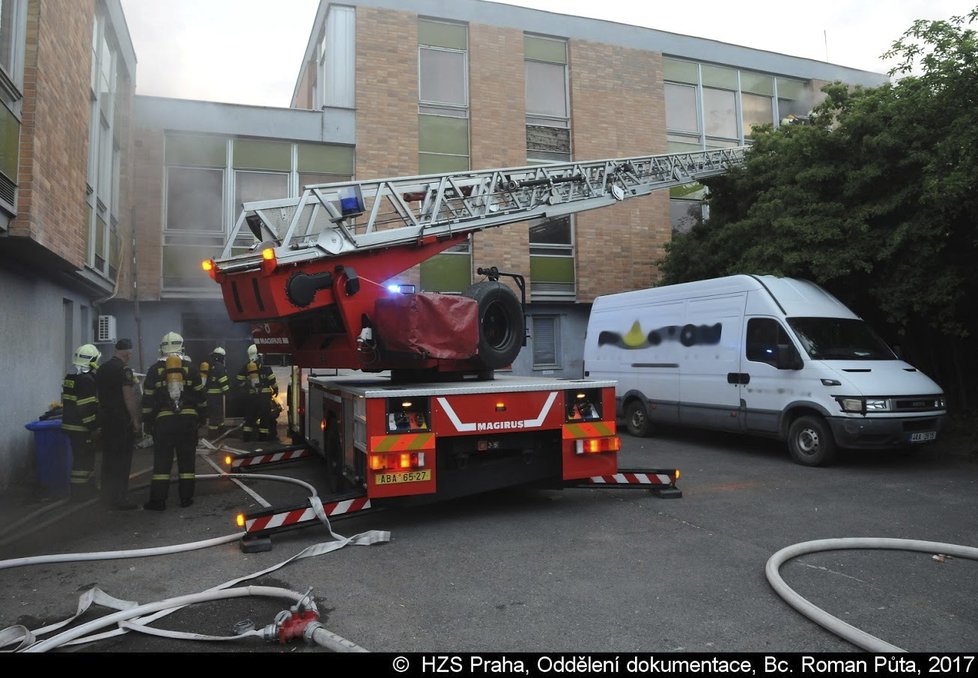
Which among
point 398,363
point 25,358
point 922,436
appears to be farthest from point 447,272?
Result: point 922,436

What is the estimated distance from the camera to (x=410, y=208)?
23.4ft

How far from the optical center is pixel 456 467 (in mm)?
5406

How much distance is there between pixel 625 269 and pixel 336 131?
752 centimetres

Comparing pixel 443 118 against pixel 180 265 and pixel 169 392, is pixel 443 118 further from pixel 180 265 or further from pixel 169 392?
pixel 169 392

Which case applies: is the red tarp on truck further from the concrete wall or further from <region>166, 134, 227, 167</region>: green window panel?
<region>166, 134, 227, 167</region>: green window panel

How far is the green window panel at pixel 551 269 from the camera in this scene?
15.1m

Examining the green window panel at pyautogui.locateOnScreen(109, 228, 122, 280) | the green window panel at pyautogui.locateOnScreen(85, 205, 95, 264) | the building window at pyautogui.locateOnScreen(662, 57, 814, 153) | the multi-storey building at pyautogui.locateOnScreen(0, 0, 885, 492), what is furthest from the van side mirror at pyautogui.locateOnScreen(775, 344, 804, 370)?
the green window panel at pyautogui.locateOnScreen(109, 228, 122, 280)

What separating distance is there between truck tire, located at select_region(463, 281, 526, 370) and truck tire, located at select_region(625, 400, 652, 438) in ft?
15.2

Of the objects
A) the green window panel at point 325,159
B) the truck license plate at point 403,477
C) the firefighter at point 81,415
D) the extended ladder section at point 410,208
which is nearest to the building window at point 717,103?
the extended ladder section at point 410,208

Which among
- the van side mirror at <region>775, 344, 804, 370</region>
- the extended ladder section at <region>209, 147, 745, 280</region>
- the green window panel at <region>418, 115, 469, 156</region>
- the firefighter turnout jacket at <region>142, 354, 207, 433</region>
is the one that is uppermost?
the green window panel at <region>418, 115, 469, 156</region>

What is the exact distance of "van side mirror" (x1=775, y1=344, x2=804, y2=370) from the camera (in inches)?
307

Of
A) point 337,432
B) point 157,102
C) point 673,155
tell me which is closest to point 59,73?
point 337,432

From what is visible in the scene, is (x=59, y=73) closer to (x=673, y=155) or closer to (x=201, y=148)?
(x=201, y=148)

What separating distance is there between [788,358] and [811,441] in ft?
3.43
